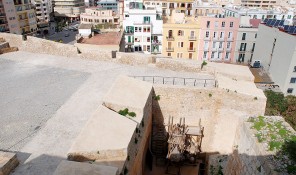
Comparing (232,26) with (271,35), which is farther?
(232,26)

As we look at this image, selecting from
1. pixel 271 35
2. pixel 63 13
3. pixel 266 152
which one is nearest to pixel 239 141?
pixel 266 152

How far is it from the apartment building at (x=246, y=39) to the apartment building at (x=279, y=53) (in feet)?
5.84

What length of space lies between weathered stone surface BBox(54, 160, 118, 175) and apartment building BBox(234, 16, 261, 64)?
36.1 meters

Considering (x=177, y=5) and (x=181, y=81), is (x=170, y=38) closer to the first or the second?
(x=181, y=81)

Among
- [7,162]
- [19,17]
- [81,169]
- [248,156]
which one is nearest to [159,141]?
[248,156]

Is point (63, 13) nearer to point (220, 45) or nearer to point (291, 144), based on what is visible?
point (220, 45)

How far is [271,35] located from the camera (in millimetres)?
34531

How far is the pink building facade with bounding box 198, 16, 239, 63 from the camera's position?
38062 millimetres

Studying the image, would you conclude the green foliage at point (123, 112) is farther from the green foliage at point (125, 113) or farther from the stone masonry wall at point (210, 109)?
Result: the stone masonry wall at point (210, 109)

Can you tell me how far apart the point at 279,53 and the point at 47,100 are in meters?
29.8

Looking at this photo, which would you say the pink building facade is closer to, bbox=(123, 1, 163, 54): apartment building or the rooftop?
bbox=(123, 1, 163, 54): apartment building

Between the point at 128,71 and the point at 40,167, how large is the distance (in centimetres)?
1017

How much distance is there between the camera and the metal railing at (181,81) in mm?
16828

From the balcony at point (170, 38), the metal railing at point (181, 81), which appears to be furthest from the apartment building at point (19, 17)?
the metal railing at point (181, 81)
